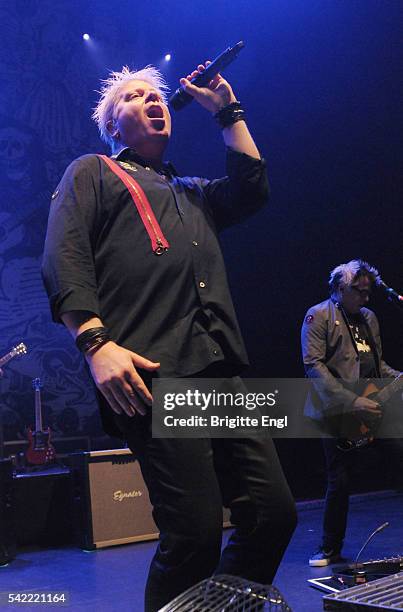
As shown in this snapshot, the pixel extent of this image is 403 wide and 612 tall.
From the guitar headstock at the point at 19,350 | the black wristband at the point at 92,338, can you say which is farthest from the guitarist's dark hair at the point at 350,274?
the black wristband at the point at 92,338

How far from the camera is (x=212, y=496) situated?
1427 mm

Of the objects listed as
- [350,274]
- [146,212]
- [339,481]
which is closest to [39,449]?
[339,481]

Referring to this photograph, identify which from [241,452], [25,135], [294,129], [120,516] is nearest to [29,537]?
[120,516]

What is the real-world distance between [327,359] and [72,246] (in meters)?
2.50

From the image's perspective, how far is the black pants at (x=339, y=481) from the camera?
3564mm

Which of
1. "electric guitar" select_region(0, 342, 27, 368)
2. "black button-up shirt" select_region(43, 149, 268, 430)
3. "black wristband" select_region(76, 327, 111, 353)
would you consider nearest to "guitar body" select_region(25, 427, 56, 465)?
"electric guitar" select_region(0, 342, 27, 368)

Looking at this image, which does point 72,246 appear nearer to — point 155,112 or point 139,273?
point 139,273

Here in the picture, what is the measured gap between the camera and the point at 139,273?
1584 mm

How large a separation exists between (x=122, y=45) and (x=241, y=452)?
190 inches

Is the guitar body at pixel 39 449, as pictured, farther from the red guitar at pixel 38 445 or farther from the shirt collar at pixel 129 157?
the shirt collar at pixel 129 157

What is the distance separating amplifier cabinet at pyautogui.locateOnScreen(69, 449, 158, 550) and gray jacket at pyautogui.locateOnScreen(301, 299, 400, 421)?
1.51m

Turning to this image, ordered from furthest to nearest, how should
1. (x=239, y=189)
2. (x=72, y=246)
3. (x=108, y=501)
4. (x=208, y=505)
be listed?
(x=108, y=501) → (x=239, y=189) → (x=72, y=246) → (x=208, y=505)

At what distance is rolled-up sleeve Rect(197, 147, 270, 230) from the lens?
1.80 meters

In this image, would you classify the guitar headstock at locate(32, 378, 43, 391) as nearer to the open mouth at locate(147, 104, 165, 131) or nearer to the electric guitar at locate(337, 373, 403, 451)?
the electric guitar at locate(337, 373, 403, 451)
